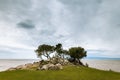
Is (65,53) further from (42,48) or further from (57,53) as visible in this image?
(42,48)

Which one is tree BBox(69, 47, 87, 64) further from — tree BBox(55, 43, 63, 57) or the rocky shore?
the rocky shore

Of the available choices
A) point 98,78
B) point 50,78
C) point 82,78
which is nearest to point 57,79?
point 50,78

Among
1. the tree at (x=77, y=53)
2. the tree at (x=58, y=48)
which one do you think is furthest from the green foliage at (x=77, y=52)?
the tree at (x=58, y=48)

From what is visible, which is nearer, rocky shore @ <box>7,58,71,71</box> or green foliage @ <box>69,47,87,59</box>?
rocky shore @ <box>7,58,71,71</box>

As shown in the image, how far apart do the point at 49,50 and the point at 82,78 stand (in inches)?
2609

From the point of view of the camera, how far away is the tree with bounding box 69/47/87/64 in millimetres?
115494

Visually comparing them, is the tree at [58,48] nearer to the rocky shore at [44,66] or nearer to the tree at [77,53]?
the tree at [77,53]

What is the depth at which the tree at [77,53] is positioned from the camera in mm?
115494

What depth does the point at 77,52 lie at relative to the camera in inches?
4564

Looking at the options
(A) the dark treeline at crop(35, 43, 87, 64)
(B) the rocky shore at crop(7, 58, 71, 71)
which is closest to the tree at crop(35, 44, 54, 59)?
(A) the dark treeline at crop(35, 43, 87, 64)

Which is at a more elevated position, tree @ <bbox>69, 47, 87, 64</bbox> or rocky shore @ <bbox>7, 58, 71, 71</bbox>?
tree @ <bbox>69, 47, 87, 64</bbox>

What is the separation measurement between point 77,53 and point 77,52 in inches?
28.0

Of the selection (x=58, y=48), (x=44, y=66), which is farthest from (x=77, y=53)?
(x=44, y=66)

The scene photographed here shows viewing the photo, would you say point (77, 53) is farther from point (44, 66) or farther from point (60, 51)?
point (44, 66)
